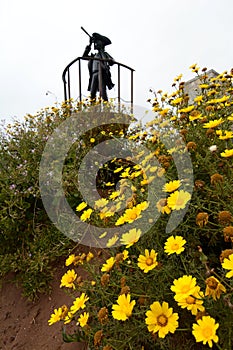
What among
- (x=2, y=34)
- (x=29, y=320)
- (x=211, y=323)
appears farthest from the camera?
(x=2, y=34)

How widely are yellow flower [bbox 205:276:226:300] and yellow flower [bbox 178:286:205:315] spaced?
28 mm

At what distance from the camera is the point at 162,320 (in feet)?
2.54

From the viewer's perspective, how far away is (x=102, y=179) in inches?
98.0

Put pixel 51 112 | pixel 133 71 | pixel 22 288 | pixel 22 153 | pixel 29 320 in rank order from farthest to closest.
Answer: pixel 133 71
pixel 51 112
pixel 22 153
pixel 22 288
pixel 29 320

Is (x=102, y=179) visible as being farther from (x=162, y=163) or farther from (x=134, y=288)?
(x=134, y=288)

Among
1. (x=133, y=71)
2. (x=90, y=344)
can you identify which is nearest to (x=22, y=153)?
(x=90, y=344)

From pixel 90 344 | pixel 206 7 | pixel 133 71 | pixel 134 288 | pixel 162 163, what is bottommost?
pixel 90 344

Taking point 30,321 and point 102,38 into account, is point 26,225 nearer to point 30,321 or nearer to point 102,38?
point 30,321

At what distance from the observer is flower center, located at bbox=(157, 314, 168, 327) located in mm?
768

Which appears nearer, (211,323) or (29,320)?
(211,323)

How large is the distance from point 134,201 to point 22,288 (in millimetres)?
1090

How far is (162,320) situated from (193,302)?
112mm

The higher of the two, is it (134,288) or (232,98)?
(232,98)

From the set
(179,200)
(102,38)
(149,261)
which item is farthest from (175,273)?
(102,38)
